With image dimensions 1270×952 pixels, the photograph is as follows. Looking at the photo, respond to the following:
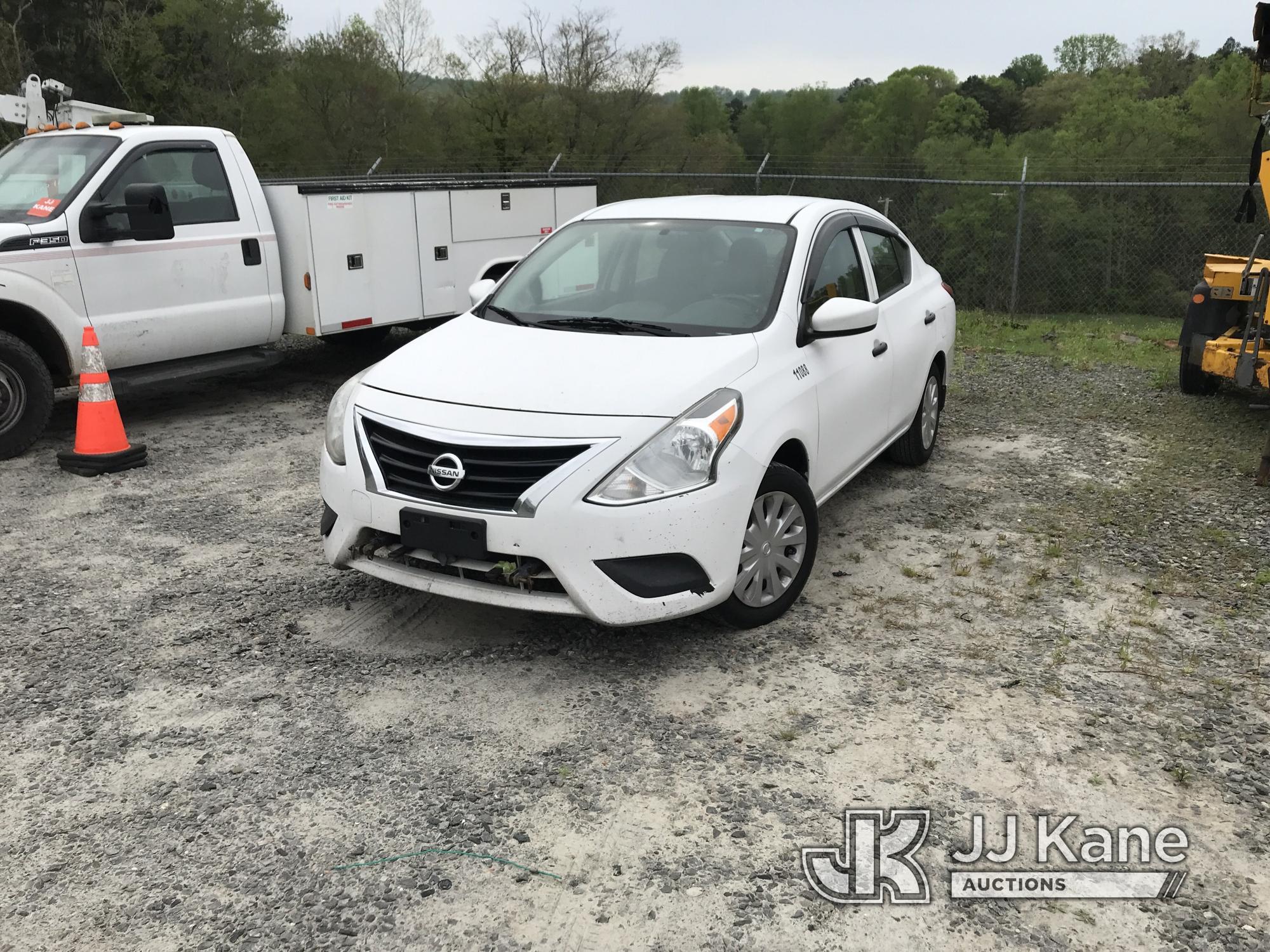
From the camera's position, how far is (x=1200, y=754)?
3520 millimetres

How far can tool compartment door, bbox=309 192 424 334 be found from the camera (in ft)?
27.3

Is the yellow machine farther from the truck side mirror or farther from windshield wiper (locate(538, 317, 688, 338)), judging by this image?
the truck side mirror

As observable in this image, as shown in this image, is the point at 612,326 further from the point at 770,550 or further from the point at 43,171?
the point at 43,171

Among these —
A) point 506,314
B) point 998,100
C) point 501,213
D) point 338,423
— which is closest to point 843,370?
point 506,314

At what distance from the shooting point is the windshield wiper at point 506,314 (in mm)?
5020

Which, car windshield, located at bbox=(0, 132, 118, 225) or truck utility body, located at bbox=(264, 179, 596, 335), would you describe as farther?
truck utility body, located at bbox=(264, 179, 596, 335)

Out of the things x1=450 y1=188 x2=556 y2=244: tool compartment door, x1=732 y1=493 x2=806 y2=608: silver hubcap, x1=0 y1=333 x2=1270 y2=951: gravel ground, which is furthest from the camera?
x1=450 y1=188 x2=556 y2=244: tool compartment door

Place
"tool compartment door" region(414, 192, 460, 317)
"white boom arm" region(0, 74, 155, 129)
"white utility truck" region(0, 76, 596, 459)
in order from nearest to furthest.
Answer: "white utility truck" region(0, 76, 596, 459), "white boom arm" region(0, 74, 155, 129), "tool compartment door" region(414, 192, 460, 317)

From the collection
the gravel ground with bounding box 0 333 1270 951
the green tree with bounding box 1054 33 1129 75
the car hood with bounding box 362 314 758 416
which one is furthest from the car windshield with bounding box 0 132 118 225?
the green tree with bounding box 1054 33 1129 75

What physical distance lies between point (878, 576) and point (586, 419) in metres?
1.95

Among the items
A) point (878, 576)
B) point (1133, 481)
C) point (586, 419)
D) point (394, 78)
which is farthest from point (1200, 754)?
point (394, 78)

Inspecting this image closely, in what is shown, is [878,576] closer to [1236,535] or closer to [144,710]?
[1236,535]

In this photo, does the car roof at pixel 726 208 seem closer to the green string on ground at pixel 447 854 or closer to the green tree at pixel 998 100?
the green string on ground at pixel 447 854

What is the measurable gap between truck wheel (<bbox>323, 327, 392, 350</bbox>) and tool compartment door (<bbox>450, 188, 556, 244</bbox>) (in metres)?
1.55
